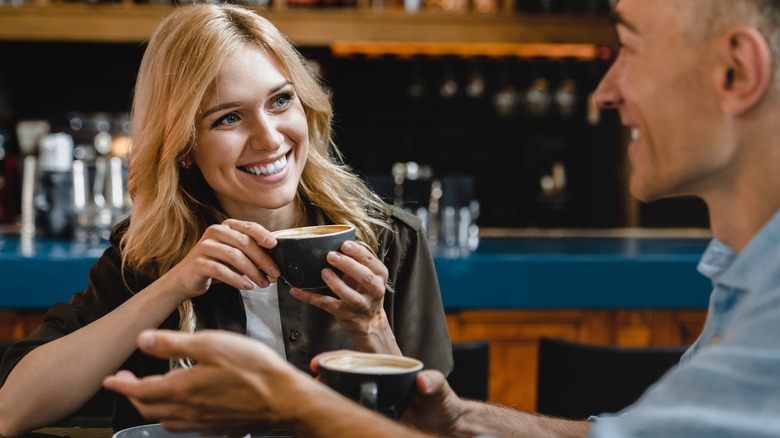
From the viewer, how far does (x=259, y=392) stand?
95 centimetres

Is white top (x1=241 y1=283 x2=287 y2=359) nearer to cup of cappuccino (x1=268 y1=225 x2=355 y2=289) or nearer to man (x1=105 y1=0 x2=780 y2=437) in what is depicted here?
cup of cappuccino (x1=268 y1=225 x2=355 y2=289)

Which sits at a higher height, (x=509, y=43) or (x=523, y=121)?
(x=509, y=43)

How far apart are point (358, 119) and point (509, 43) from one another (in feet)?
3.77

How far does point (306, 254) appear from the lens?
1282 mm

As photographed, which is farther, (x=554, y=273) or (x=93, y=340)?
(x=554, y=273)

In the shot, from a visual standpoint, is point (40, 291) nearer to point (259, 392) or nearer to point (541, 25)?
→ point (259, 392)

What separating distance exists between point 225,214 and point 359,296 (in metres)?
0.55

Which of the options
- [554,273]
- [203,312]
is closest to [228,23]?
[203,312]

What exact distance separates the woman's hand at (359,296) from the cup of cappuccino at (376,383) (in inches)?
11.6

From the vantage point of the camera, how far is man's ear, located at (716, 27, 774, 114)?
0.89 meters

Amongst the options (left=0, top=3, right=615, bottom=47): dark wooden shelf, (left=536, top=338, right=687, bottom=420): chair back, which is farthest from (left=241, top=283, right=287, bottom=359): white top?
(left=0, top=3, right=615, bottom=47): dark wooden shelf

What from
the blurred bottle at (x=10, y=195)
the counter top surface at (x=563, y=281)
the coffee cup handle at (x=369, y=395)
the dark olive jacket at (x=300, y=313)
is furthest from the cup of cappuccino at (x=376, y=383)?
the blurred bottle at (x=10, y=195)

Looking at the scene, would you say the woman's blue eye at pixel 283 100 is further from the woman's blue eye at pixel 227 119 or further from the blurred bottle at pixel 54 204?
the blurred bottle at pixel 54 204

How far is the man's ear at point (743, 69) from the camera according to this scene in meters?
0.89
